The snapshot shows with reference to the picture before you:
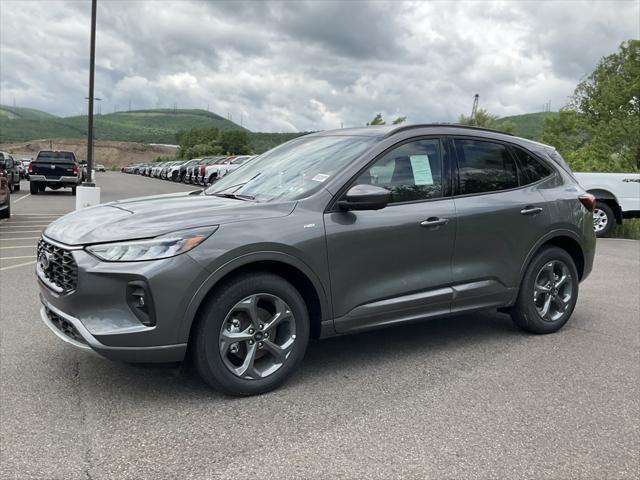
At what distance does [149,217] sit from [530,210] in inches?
121

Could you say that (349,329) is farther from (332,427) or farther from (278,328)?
(332,427)

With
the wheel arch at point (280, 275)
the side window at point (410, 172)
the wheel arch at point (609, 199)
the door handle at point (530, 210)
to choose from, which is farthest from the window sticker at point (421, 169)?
the wheel arch at point (609, 199)

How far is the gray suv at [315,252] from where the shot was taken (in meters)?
3.32

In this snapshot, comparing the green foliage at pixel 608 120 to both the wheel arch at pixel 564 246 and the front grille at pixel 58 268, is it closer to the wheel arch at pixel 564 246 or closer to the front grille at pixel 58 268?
the wheel arch at pixel 564 246

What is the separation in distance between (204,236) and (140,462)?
1.24m

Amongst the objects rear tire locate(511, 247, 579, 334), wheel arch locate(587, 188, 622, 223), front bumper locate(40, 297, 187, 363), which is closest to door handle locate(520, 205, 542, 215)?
rear tire locate(511, 247, 579, 334)

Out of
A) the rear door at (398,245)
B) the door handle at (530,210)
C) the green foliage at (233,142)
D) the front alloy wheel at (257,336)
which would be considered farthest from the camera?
the green foliage at (233,142)

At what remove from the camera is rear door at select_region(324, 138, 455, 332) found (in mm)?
3900

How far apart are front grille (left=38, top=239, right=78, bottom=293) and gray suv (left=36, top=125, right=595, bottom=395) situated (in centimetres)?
1

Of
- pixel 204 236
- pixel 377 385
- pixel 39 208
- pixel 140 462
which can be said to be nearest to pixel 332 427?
pixel 377 385

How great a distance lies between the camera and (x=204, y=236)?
11.2 feet

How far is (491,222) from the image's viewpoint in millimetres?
4641

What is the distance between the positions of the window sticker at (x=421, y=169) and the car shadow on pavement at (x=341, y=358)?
1039 mm

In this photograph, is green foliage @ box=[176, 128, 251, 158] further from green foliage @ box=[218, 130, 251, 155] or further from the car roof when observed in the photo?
the car roof
